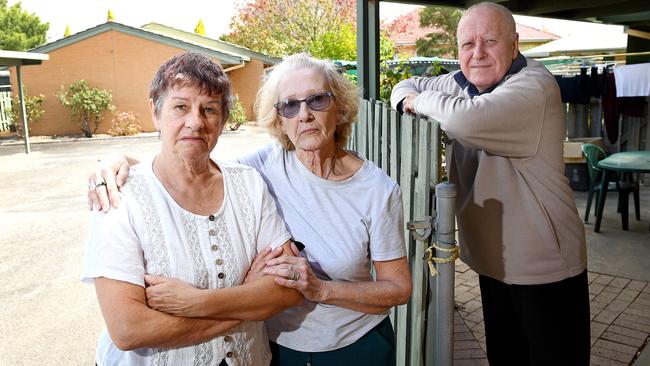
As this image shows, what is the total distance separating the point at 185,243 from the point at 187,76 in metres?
0.53

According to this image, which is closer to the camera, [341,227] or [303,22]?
[341,227]

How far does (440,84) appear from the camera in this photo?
2.84 metres

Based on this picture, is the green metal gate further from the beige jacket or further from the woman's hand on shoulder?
the woman's hand on shoulder

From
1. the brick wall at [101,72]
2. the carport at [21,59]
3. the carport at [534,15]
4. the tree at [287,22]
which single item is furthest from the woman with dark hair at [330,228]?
the tree at [287,22]

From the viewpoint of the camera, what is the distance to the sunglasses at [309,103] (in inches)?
77.2

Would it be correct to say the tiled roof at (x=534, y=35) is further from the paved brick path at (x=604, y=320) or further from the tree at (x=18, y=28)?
the paved brick path at (x=604, y=320)

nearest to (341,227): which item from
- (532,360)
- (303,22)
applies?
(532,360)

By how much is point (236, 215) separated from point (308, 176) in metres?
0.35

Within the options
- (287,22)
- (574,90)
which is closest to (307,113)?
(574,90)

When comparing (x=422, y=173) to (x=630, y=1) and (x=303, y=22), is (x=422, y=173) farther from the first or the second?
(x=303, y=22)

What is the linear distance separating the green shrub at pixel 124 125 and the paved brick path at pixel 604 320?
19102mm

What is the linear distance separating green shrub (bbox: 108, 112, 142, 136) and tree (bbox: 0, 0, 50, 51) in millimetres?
20325

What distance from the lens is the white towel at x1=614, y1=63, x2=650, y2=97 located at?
825cm

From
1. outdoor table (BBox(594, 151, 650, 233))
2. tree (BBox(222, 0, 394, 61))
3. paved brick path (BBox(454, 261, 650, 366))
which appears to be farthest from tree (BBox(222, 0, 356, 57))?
paved brick path (BBox(454, 261, 650, 366))
